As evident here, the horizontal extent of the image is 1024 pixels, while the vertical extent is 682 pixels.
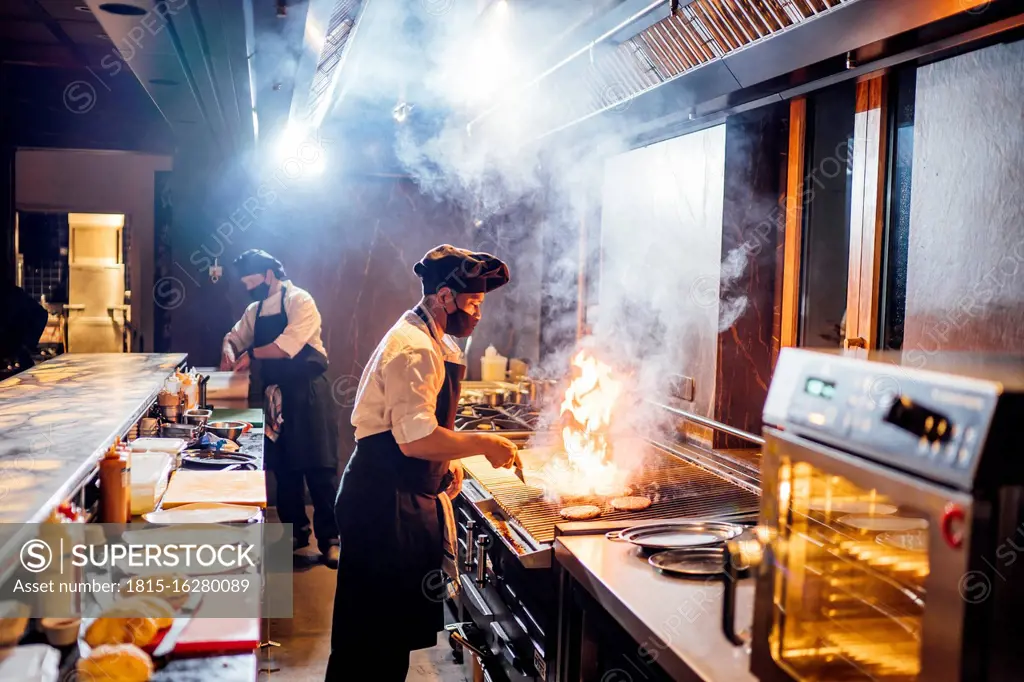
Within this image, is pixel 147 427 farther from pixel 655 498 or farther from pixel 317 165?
pixel 317 165

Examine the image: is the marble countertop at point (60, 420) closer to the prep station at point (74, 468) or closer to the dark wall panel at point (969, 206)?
the prep station at point (74, 468)

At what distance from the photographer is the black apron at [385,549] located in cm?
329

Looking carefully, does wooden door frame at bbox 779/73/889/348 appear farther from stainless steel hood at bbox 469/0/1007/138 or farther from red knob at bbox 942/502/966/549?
red knob at bbox 942/502/966/549

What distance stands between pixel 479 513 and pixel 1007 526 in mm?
2454

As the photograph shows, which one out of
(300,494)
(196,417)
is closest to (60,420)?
(196,417)

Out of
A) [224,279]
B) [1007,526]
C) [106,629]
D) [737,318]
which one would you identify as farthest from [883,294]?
Result: [224,279]

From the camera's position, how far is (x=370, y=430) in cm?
329

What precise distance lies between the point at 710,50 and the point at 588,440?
1702 mm

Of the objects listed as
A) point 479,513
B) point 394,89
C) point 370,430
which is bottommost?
point 479,513

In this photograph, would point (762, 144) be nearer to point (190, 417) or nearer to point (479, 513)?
point (479, 513)

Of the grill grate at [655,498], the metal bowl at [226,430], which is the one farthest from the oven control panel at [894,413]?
the metal bowl at [226,430]

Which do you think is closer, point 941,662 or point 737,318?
point 941,662

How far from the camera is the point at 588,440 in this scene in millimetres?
3633

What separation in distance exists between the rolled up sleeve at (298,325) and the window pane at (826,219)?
12.5ft
